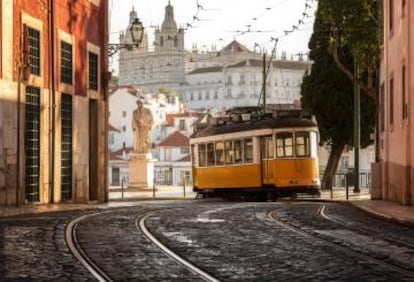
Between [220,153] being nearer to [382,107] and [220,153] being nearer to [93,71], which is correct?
[93,71]

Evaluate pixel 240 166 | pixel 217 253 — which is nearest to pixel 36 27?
pixel 240 166

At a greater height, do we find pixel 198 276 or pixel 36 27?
pixel 36 27

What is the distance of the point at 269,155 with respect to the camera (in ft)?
101

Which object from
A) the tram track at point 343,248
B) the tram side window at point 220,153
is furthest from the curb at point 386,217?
the tram side window at point 220,153

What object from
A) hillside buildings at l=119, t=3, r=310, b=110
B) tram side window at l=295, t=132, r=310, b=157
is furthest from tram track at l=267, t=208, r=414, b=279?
hillside buildings at l=119, t=3, r=310, b=110

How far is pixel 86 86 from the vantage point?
100 ft

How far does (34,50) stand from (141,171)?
2388cm

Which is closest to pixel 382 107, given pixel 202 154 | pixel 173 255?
pixel 202 154

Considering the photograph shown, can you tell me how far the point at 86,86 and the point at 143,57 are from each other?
132170 mm

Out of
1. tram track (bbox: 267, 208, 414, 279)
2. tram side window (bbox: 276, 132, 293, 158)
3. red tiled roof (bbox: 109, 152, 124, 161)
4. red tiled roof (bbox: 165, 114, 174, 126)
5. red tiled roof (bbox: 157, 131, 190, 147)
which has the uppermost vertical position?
red tiled roof (bbox: 165, 114, 174, 126)

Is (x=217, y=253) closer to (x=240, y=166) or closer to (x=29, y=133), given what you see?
(x=29, y=133)

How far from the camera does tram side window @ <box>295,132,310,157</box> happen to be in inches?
1219

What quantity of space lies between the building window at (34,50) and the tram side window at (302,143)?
916 centimetres

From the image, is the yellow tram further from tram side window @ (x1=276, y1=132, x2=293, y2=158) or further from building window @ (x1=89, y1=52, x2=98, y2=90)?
building window @ (x1=89, y1=52, x2=98, y2=90)
